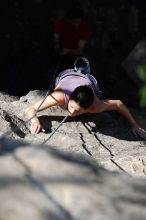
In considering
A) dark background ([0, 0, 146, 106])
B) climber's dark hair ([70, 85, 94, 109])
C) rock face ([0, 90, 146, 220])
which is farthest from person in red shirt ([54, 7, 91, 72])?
rock face ([0, 90, 146, 220])

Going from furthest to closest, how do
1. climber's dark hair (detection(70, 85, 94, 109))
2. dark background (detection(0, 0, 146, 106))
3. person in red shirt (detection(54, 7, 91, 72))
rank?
1. dark background (detection(0, 0, 146, 106))
2. person in red shirt (detection(54, 7, 91, 72))
3. climber's dark hair (detection(70, 85, 94, 109))

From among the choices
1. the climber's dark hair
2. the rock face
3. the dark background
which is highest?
the rock face

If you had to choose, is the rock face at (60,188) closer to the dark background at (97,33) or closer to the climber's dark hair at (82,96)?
the climber's dark hair at (82,96)

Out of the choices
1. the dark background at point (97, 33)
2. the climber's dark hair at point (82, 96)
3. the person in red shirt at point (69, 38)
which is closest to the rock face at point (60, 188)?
the climber's dark hair at point (82, 96)

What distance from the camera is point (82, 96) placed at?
14.1ft

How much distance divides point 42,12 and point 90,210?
219 inches

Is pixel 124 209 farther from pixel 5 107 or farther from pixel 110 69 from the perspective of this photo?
pixel 110 69

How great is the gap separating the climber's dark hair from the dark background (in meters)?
2.11

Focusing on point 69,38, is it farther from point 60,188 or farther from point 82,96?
point 60,188

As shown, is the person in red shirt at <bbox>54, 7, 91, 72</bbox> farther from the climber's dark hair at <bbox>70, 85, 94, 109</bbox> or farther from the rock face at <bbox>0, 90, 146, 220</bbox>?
the rock face at <bbox>0, 90, 146, 220</bbox>

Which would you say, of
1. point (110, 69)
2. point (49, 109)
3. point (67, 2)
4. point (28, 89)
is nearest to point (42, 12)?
point (67, 2)

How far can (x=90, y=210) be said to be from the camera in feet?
4.95

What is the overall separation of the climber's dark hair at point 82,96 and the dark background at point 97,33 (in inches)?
82.9

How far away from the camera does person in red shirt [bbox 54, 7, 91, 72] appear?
508cm
